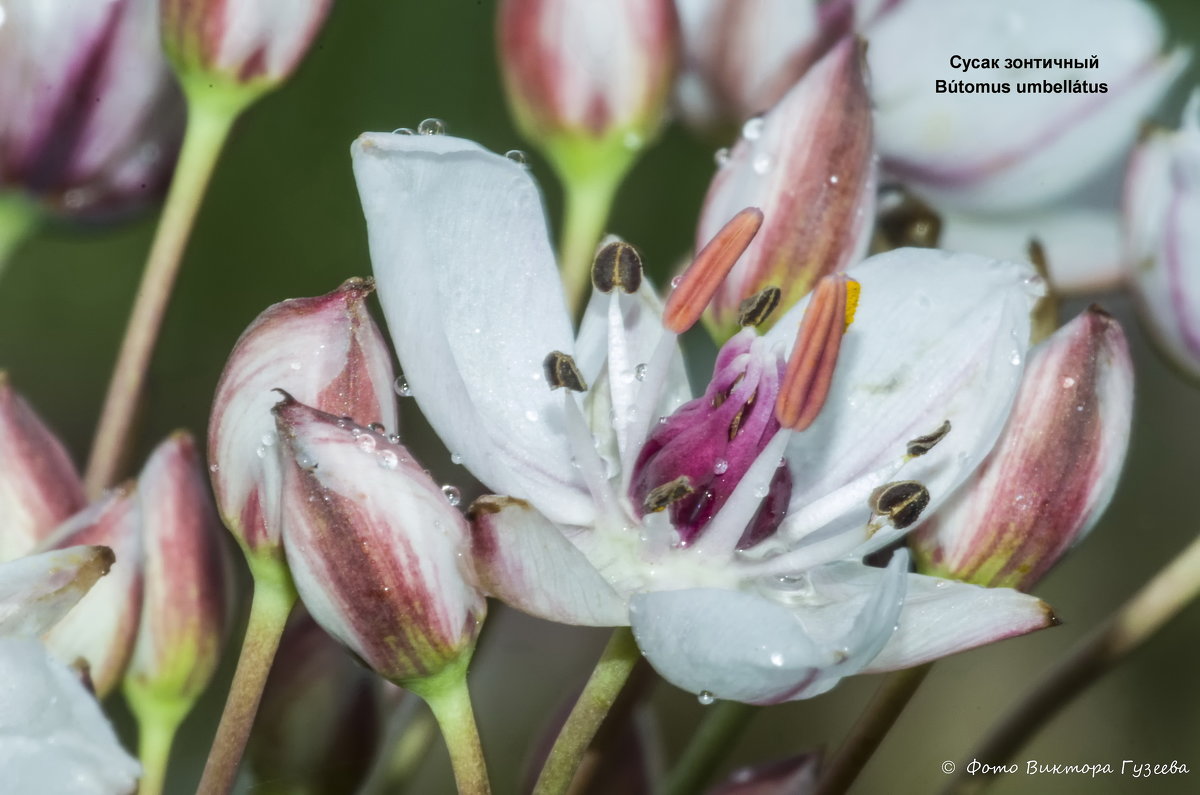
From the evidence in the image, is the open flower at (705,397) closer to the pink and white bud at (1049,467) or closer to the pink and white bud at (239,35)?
the pink and white bud at (1049,467)

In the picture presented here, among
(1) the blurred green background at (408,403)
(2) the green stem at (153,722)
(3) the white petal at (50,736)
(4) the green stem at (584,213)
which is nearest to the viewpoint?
(3) the white petal at (50,736)

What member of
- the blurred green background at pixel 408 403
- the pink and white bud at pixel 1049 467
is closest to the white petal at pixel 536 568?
the pink and white bud at pixel 1049 467

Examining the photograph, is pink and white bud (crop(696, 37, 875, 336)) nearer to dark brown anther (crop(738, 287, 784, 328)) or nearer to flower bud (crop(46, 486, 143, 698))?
dark brown anther (crop(738, 287, 784, 328))

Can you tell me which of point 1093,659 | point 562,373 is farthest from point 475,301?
point 1093,659

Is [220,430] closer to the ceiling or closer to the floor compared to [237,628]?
closer to the ceiling

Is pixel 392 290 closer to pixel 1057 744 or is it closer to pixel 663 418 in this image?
pixel 663 418

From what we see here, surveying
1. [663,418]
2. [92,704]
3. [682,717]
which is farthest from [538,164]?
[92,704]
